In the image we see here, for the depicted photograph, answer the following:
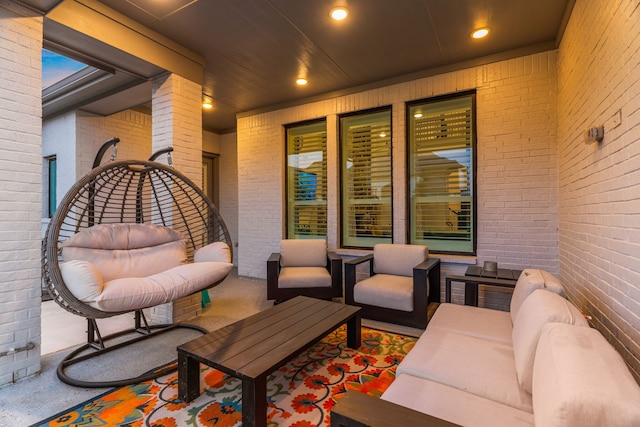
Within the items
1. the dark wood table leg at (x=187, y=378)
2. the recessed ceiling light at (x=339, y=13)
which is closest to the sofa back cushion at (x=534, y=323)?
the dark wood table leg at (x=187, y=378)

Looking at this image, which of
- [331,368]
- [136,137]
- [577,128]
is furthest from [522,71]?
[136,137]

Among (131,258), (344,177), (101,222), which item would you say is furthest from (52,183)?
(344,177)

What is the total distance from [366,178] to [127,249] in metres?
3.00

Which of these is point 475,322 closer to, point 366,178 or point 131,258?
point 366,178

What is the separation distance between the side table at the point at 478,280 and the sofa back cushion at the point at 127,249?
8.95ft

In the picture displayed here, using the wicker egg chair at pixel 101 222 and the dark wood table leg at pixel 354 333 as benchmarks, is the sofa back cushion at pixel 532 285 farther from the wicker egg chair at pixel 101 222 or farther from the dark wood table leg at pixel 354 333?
the wicker egg chair at pixel 101 222

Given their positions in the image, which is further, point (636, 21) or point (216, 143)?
point (216, 143)

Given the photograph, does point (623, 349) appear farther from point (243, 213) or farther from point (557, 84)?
point (243, 213)

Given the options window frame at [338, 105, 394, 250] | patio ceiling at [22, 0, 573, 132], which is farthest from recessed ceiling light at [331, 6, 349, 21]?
window frame at [338, 105, 394, 250]

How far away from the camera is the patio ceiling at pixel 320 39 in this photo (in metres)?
2.64

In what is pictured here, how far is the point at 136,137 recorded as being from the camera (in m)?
5.14

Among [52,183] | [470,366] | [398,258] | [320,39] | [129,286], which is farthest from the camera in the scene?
[52,183]

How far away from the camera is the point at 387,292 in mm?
3109

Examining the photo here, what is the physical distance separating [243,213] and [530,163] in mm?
4164
